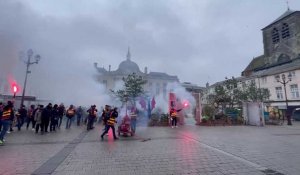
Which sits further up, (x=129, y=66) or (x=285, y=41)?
(x=285, y=41)

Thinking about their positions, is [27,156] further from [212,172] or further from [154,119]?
[154,119]

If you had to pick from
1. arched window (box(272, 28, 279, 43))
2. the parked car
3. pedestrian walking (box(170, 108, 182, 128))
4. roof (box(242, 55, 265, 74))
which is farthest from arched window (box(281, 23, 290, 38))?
pedestrian walking (box(170, 108, 182, 128))

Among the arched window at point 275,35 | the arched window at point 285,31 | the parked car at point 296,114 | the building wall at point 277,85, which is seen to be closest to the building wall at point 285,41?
the arched window at point 285,31

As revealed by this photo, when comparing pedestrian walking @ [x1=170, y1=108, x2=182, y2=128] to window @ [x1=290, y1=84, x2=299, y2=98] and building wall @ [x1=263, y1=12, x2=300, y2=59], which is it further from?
building wall @ [x1=263, y1=12, x2=300, y2=59]

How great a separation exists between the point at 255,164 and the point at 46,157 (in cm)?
647

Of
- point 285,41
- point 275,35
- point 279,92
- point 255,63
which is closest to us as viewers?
point 279,92

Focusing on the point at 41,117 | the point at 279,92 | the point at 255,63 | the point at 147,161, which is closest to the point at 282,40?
the point at 255,63

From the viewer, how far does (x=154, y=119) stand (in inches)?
719


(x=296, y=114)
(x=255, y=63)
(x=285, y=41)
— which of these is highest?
(x=285, y=41)

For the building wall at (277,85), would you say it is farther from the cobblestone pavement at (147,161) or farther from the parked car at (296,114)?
the cobblestone pavement at (147,161)

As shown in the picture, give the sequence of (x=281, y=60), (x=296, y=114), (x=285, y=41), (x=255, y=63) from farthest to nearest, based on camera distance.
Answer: (x=255, y=63), (x=281, y=60), (x=285, y=41), (x=296, y=114)

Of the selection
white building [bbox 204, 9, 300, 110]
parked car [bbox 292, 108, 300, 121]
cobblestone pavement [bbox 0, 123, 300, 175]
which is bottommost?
cobblestone pavement [bbox 0, 123, 300, 175]

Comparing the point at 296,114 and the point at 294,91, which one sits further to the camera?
the point at 294,91

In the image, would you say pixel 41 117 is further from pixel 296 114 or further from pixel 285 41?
pixel 285 41
